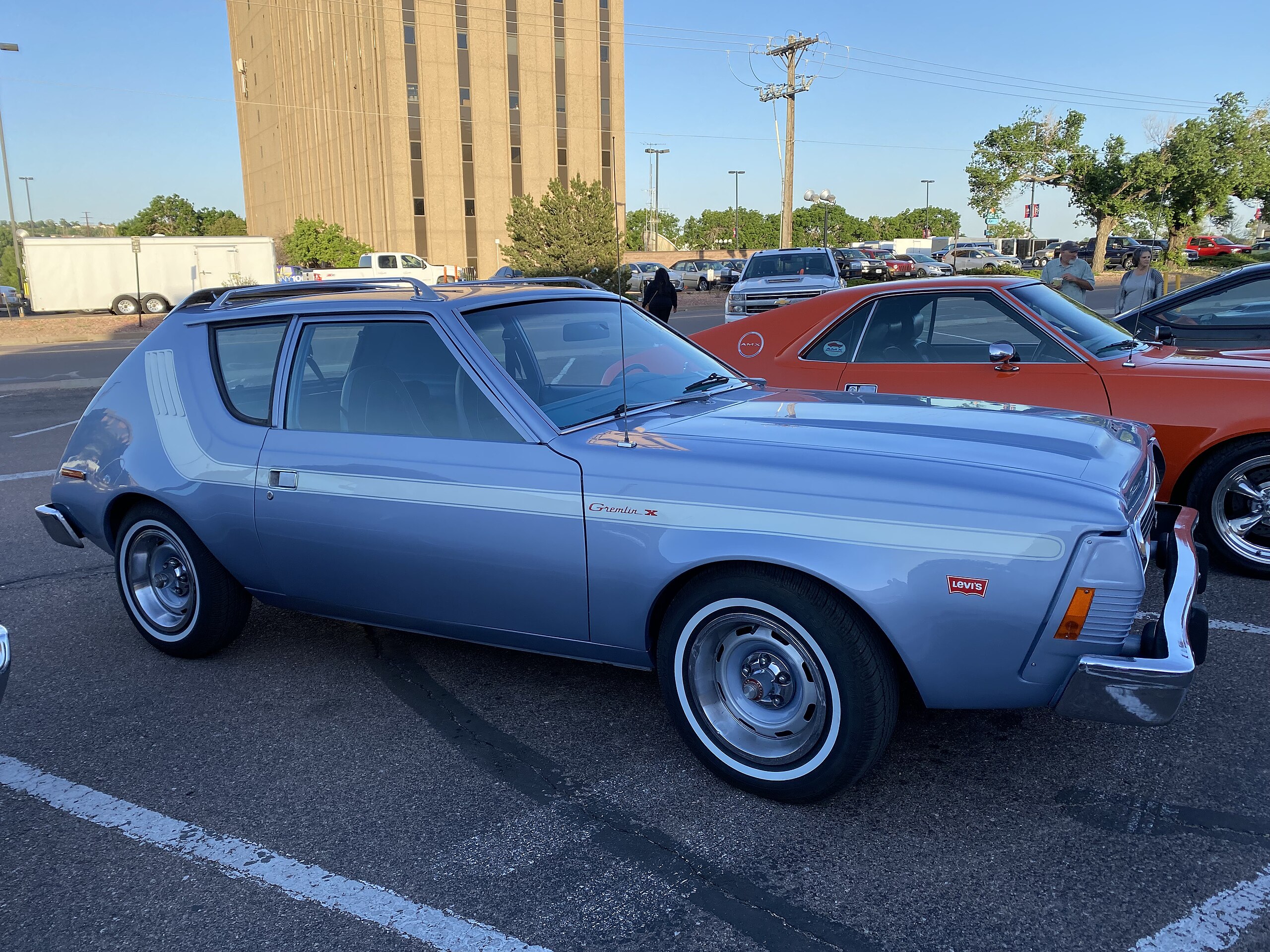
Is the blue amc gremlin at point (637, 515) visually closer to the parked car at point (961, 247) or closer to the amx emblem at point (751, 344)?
the amx emblem at point (751, 344)

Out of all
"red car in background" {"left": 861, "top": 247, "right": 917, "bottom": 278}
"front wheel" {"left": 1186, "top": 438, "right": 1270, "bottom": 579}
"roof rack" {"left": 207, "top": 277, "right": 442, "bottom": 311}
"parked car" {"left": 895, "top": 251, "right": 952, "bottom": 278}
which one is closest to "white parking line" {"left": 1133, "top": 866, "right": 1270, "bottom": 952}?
"front wheel" {"left": 1186, "top": 438, "right": 1270, "bottom": 579}

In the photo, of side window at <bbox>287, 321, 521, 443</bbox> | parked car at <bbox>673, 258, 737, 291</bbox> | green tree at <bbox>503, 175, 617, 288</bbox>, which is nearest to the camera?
side window at <bbox>287, 321, 521, 443</bbox>

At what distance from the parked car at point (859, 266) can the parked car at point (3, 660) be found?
3367cm

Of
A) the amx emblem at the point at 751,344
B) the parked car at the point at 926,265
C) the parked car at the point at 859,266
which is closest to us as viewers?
the amx emblem at the point at 751,344

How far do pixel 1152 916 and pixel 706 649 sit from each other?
1370mm

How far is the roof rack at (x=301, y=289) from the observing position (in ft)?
14.3

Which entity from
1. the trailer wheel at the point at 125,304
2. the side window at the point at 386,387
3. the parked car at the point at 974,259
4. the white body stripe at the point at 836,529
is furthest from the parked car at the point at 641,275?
the white body stripe at the point at 836,529

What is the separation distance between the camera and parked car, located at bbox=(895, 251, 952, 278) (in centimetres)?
4525

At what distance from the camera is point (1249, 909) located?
2.49 m

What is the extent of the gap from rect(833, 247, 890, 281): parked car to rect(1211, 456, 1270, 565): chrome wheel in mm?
30585

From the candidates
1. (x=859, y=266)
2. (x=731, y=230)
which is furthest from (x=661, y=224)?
(x=859, y=266)

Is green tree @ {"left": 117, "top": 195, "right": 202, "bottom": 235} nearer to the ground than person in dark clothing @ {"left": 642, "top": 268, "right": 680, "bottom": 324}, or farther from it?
farther from it

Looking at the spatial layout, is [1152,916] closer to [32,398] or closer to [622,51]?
[32,398]

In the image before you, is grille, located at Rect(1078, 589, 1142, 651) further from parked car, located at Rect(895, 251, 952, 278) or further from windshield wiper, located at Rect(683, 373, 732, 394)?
parked car, located at Rect(895, 251, 952, 278)
